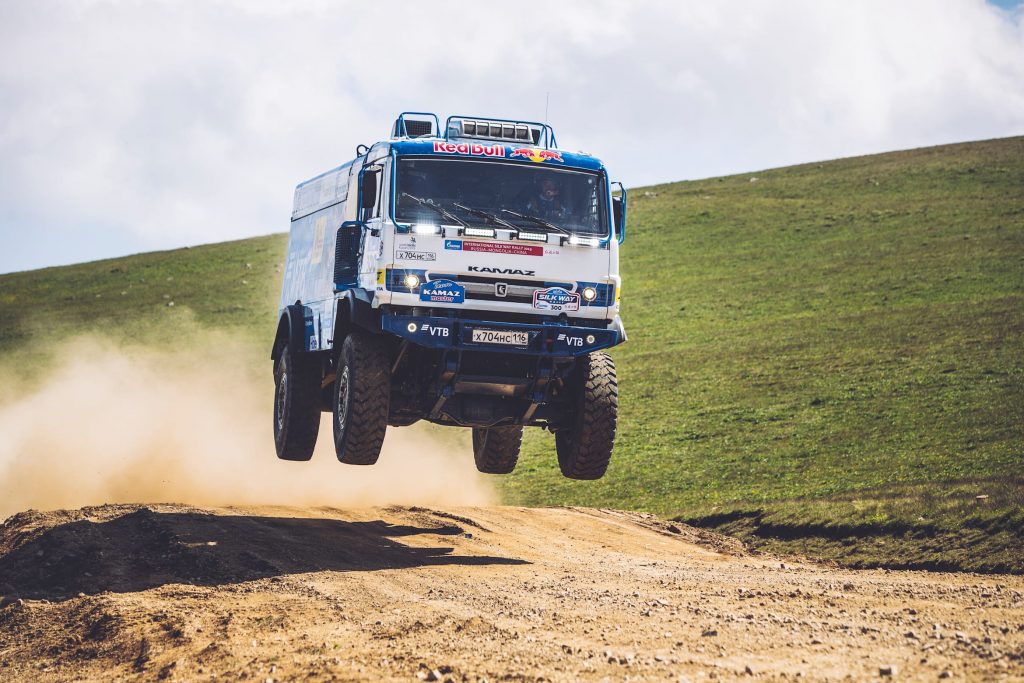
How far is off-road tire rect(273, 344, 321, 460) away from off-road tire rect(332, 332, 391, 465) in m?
2.55

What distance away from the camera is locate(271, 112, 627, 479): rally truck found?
1416 cm

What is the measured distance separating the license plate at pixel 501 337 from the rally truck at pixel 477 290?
12 millimetres

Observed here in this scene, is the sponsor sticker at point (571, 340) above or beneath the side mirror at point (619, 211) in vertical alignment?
beneath

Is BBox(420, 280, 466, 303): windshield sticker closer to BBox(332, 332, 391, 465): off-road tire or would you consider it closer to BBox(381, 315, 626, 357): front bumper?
BBox(381, 315, 626, 357): front bumper

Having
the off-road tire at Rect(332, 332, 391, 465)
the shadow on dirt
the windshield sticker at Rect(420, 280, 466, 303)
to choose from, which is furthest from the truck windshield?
the shadow on dirt

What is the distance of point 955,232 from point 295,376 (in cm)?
3974

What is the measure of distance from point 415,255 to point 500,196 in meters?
1.35

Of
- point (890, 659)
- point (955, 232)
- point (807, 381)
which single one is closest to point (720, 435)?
point (807, 381)

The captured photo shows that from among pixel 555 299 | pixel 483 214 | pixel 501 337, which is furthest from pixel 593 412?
pixel 483 214

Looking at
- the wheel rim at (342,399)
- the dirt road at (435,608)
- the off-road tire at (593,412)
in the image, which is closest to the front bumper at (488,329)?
the off-road tire at (593,412)

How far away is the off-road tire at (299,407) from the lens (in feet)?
56.5

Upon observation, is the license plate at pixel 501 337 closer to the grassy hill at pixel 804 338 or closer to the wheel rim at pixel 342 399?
the wheel rim at pixel 342 399

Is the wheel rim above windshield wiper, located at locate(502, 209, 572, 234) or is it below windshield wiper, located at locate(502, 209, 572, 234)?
below

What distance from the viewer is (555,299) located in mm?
14461
